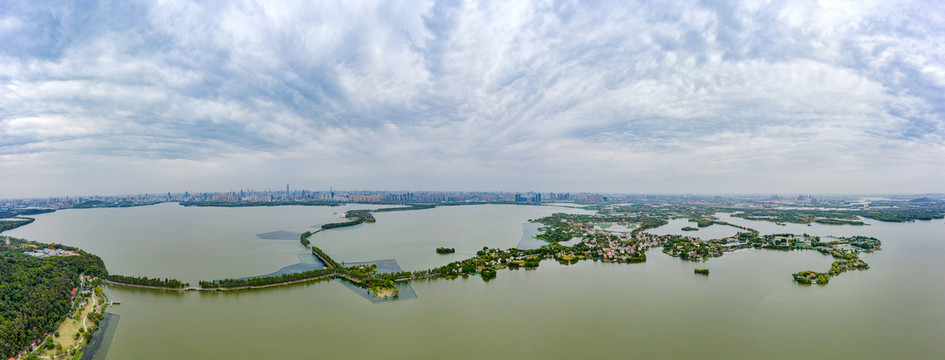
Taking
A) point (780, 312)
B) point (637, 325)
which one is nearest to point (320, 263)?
point (637, 325)

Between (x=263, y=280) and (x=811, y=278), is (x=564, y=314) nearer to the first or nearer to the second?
(x=811, y=278)

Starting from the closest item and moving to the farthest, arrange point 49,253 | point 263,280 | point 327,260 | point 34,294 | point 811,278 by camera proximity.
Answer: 1. point 34,294
2. point 263,280
3. point 811,278
4. point 327,260
5. point 49,253

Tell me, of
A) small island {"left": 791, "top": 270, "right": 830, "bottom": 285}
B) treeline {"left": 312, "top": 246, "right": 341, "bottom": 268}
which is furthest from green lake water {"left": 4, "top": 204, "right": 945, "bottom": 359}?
treeline {"left": 312, "top": 246, "right": 341, "bottom": 268}

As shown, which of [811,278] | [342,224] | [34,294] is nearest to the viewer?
[34,294]

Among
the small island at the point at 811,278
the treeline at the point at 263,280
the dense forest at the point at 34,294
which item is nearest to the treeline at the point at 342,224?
the dense forest at the point at 34,294

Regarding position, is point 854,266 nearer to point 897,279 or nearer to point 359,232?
point 897,279

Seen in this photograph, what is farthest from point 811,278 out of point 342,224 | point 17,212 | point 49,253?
point 17,212
